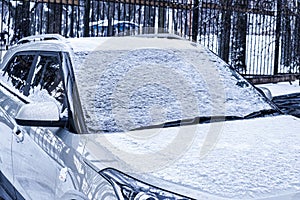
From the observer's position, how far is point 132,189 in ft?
7.45

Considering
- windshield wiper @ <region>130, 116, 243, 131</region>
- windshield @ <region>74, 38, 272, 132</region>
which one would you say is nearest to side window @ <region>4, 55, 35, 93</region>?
windshield @ <region>74, 38, 272, 132</region>

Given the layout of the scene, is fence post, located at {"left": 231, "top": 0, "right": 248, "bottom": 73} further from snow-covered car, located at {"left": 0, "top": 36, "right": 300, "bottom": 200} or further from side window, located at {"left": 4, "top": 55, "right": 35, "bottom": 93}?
side window, located at {"left": 4, "top": 55, "right": 35, "bottom": 93}

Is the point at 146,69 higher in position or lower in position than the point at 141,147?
higher

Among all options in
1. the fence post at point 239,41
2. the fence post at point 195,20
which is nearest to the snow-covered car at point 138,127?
the fence post at point 195,20

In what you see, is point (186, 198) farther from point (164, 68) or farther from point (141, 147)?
point (164, 68)

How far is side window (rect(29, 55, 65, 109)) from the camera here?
11.1ft

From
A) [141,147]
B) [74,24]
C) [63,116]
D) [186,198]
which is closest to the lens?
[186,198]

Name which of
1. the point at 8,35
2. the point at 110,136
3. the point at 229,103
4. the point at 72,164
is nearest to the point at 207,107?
the point at 229,103

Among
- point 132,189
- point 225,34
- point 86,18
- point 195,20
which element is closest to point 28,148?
point 132,189

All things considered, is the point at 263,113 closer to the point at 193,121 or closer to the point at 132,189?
the point at 193,121

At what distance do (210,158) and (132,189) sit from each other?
47 centimetres

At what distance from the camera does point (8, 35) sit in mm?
8219

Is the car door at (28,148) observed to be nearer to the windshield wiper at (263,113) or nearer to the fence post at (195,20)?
the windshield wiper at (263,113)

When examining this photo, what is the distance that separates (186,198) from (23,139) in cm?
169
